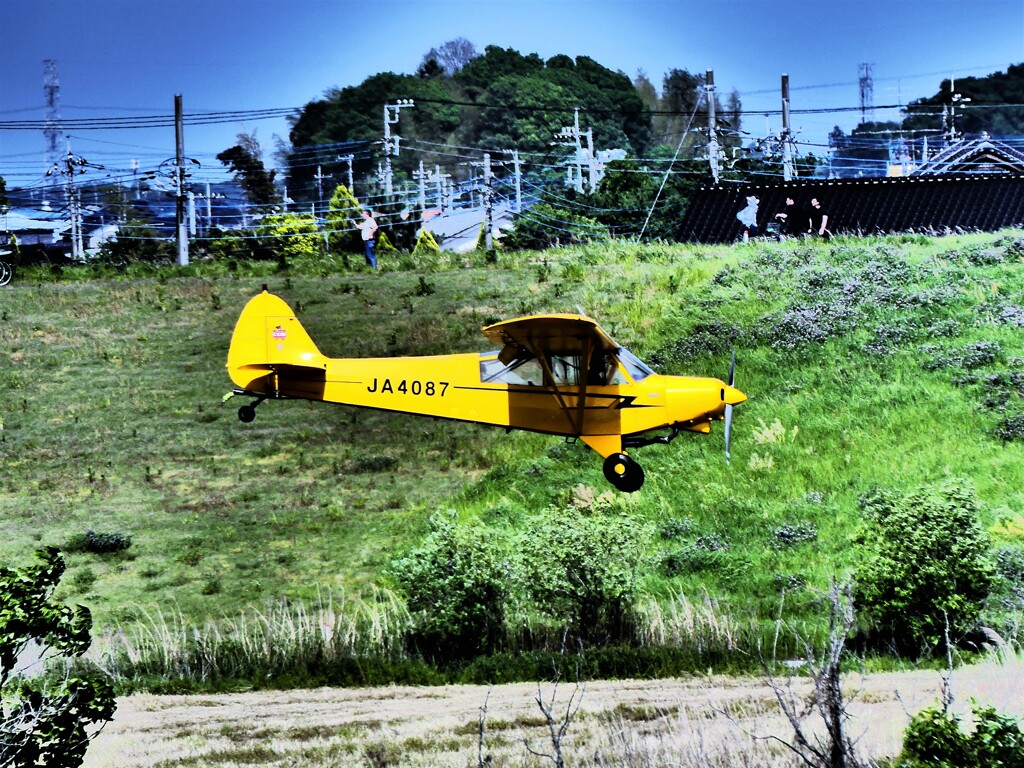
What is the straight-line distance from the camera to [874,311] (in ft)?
148

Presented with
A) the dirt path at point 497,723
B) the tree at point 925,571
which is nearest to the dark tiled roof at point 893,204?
the tree at point 925,571

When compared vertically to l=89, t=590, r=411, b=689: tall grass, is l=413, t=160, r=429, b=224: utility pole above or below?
above

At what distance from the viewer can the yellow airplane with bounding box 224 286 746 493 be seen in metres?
22.6

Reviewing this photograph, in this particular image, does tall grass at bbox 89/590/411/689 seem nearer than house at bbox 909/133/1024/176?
Yes

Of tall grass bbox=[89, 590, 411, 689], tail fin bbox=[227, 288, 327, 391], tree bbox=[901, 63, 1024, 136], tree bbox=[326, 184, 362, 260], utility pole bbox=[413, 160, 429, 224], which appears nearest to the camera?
tail fin bbox=[227, 288, 327, 391]

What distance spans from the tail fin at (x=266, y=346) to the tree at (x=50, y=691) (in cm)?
810

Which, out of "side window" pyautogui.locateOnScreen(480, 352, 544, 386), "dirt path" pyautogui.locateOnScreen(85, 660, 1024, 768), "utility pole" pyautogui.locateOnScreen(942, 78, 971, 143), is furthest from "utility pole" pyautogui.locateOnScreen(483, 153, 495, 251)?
"utility pole" pyautogui.locateOnScreen(942, 78, 971, 143)

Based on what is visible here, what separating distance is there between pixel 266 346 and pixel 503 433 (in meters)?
15.7

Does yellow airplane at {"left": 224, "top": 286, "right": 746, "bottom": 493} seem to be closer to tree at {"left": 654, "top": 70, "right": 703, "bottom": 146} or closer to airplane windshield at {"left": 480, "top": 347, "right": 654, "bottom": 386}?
airplane windshield at {"left": 480, "top": 347, "right": 654, "bottom": 386}

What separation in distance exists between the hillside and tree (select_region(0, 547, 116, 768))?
16.5 meters

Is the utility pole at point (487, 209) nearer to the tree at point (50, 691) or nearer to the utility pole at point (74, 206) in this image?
the utility pole at point (74, 206)

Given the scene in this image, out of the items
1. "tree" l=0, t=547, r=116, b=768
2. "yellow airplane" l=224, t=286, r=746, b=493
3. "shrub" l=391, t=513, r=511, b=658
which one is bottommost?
"shrub" l=391, t=513, r=511, b=658

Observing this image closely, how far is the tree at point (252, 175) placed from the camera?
Result: 78.4 m

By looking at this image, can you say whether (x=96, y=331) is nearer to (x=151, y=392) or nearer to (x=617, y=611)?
(x=151, y=392)
